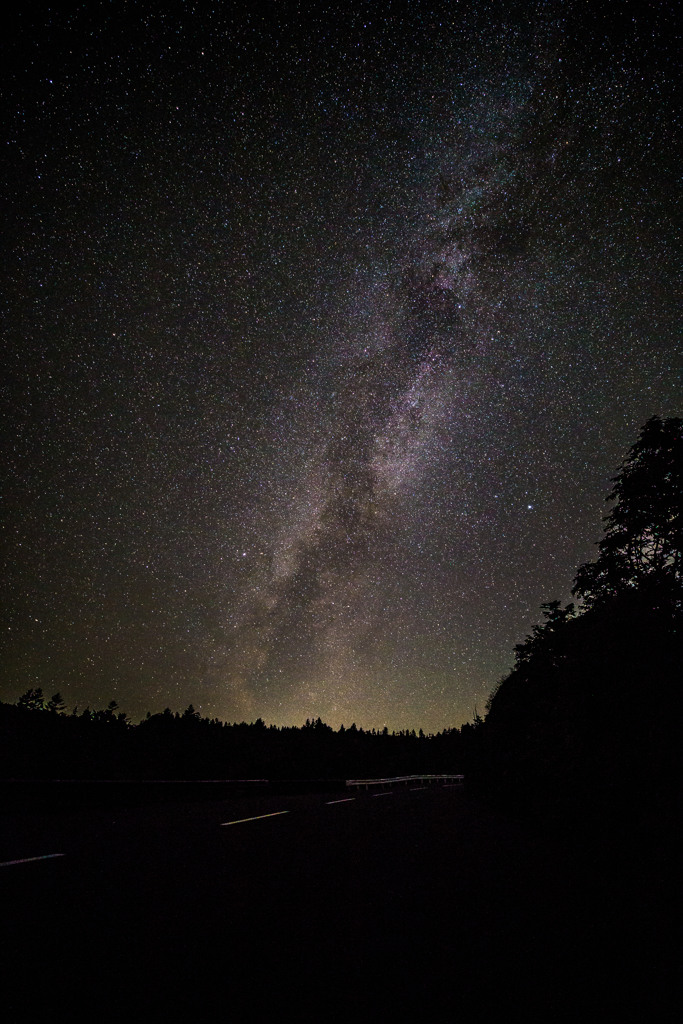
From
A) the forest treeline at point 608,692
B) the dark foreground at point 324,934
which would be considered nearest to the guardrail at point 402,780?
the forest treeline at point 608,692

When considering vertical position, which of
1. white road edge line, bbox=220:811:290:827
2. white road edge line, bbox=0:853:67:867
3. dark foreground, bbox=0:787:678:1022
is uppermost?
white road edge line, bbox=220:811:290:827

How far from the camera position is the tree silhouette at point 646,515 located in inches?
580

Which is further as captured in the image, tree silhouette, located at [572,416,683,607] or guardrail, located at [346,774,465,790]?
guardrail, located at [346,774,465,790]

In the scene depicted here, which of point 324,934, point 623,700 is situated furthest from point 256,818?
point 324,934

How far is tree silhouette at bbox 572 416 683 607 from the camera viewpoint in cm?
1473

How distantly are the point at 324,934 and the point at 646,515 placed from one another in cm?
1520

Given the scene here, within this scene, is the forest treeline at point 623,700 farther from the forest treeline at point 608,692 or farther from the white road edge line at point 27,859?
the white road edge line at point 27,859

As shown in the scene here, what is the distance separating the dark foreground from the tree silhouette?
7.52m

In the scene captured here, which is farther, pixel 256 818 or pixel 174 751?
pixel 174 751

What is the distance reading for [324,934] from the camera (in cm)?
428

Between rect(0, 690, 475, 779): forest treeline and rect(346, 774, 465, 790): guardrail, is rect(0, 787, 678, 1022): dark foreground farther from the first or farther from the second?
rect(346, 774, 465, 790): guardrail

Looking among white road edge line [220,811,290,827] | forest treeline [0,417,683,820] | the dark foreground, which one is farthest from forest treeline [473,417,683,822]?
white road edge line [220,811,290,827]

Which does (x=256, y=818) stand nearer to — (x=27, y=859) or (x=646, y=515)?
(x=27, y=859)

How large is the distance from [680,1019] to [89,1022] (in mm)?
2944
